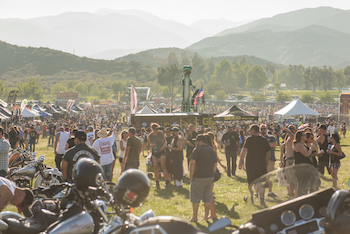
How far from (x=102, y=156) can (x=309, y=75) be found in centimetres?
17494

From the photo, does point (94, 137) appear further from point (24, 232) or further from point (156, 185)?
point (24, 232)

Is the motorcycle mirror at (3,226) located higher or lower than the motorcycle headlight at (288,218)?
lower

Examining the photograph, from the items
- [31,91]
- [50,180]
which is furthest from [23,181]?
[31,91]

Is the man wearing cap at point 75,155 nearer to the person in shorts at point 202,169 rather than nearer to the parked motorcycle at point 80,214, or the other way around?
the person in shorts at point 202,169

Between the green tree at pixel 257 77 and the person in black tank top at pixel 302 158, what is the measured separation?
187 m

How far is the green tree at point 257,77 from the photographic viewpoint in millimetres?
189875

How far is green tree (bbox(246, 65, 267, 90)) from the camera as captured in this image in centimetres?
18988

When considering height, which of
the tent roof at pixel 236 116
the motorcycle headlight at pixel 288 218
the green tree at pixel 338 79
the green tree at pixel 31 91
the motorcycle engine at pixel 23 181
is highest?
the green tree at pixel 338 79

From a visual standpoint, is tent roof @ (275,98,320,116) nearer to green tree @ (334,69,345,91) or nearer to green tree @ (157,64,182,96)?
green tree @ (157,64,182,96)

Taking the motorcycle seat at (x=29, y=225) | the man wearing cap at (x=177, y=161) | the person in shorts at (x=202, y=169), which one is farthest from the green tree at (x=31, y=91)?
the motorcycle seat at (x=29, y=225)

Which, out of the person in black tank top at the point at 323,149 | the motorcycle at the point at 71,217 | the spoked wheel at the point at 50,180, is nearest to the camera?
the motorcycle at the point at 71,217

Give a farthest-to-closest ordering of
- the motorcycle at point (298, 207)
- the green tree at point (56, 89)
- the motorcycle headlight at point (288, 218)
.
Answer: the green tree at point (56, 89), the motorcycle headlight at point (288, 218), the motorcycle at point (298, 207)

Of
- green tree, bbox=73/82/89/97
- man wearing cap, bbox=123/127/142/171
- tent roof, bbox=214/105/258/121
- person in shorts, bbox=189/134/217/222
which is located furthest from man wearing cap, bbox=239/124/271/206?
green tree, bbox=73/82/89/97

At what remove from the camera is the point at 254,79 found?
190625 mm
